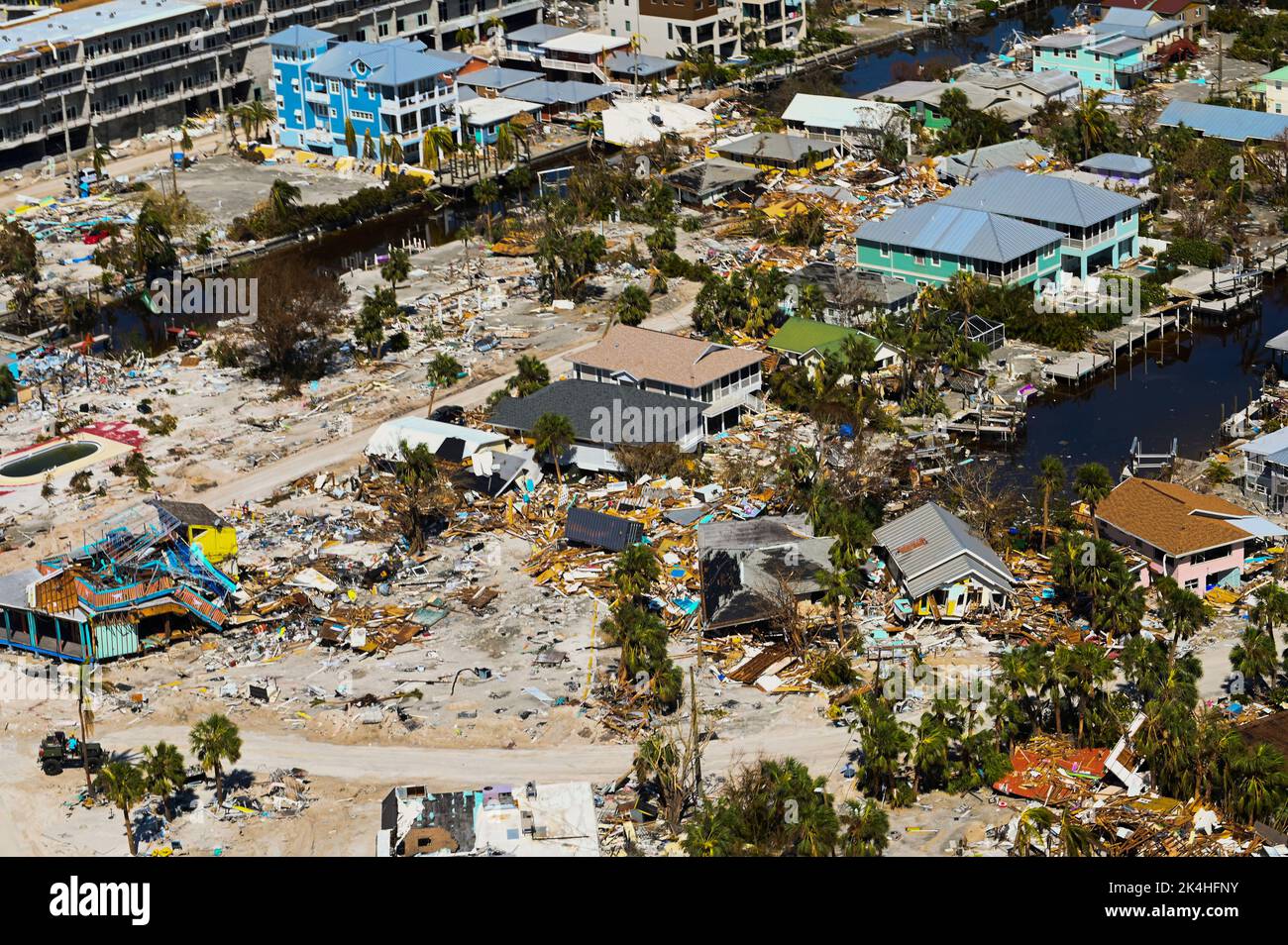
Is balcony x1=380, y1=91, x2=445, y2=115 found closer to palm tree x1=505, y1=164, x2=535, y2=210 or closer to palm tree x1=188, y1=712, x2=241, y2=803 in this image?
palm tree x1=505, y1=164, x2=535, y2=210

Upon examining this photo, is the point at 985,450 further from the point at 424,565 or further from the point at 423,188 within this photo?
the point at 423,188

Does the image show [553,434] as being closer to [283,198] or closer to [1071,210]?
[1071,210]

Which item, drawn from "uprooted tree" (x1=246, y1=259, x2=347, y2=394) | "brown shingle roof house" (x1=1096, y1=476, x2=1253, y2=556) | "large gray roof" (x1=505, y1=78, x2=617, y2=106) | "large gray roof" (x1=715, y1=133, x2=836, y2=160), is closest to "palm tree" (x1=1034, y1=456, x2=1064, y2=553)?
"brown shingle roof house" (x1=1096, y1=476, x2=1253, y2=556)

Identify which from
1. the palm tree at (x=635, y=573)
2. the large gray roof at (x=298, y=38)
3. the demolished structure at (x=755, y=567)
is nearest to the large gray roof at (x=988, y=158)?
the large gray roof at (x=298, y=38)

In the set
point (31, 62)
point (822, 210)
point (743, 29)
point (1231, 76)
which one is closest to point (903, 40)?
point (743, 29)

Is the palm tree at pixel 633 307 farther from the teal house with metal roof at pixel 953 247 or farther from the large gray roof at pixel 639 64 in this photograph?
the large gray roof at pixel 639 64
